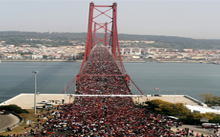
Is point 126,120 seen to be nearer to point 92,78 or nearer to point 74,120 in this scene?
point 74,120

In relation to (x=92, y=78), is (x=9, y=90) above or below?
below

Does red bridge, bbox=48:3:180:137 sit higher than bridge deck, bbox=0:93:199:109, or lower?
higher

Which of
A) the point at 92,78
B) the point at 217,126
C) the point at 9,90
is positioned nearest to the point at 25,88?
the point at 9,90

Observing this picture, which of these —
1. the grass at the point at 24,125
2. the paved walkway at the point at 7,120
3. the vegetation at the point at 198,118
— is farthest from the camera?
the vegetation at the point at 198,118

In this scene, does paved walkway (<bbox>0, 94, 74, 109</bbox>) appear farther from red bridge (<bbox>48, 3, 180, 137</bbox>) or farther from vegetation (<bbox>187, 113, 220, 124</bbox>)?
vegetation (<bbox>187, 113, 220, 124</bbox>)

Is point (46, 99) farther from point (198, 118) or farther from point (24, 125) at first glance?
point (198, 118)

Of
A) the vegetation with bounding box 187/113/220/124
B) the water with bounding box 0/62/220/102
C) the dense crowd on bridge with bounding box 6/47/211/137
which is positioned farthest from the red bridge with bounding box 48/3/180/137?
the water with bounding box 0/62/220/102

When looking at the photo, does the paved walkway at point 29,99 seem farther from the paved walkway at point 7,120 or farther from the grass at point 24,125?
the paved walkway at point 7,120

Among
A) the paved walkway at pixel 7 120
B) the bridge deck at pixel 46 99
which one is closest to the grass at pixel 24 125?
the paved walkway at pixel 7 120
